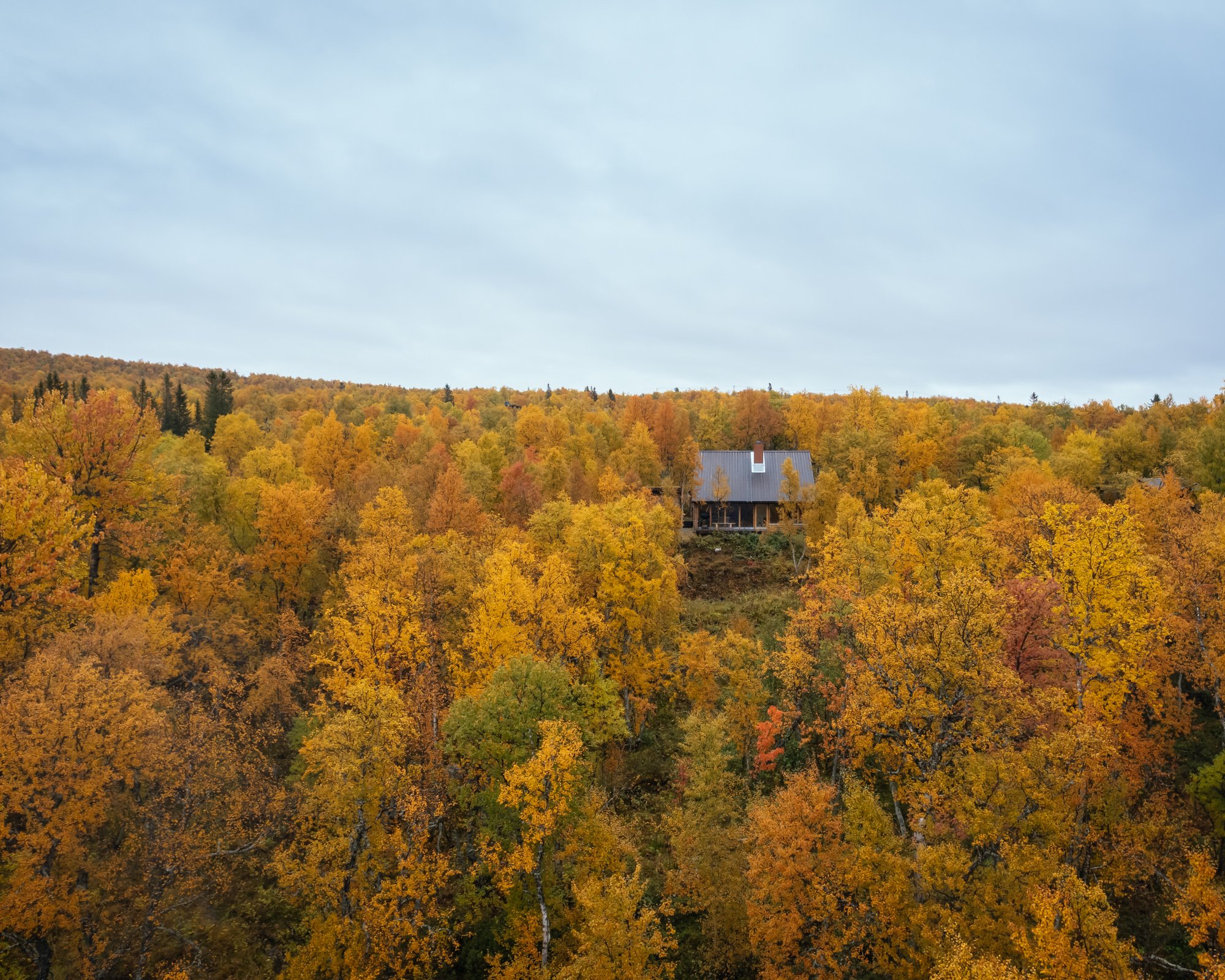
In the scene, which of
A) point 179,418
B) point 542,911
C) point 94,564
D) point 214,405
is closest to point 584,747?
point 542,911

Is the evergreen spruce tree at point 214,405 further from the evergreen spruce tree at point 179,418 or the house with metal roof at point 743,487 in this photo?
the house with metal roof at point 743,487

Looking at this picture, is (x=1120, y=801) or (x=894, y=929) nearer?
(x=894, y=929)

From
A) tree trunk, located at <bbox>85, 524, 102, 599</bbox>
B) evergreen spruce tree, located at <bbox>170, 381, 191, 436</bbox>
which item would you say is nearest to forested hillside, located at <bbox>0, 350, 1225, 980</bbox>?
tree trunk, located at <bbox>85, 524, 102, 599</bbox>

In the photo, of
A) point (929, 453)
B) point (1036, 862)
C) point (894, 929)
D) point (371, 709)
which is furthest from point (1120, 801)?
point (929, 453)

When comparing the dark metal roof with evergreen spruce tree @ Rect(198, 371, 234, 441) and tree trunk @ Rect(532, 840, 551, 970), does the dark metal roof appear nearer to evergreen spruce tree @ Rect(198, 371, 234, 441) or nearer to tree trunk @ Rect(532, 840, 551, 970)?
tree trunk @ Rect(532, 840, 551, 970)

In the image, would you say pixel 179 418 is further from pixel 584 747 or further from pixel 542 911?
pixel 542 911

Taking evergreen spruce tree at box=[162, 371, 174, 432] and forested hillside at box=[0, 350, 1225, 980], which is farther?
evergreen spruce tree at box=[162, 371, 174, 432]

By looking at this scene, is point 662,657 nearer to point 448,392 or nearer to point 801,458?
point 801,458
